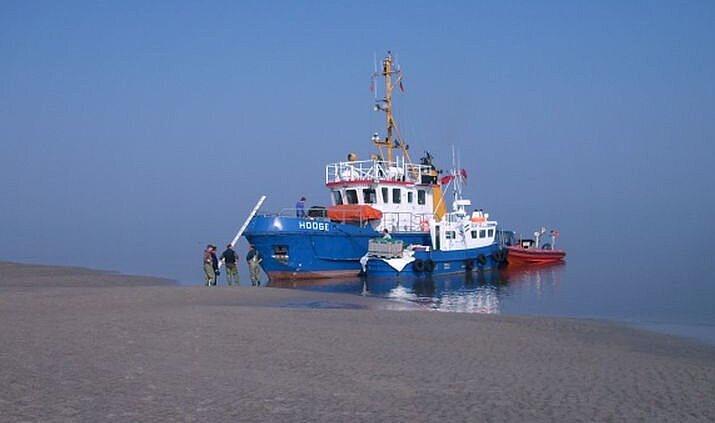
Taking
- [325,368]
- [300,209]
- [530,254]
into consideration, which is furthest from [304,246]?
[325,368]

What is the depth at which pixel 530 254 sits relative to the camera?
4300 cm

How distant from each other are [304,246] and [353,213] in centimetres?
383

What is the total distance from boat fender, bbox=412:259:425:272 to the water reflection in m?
0.45

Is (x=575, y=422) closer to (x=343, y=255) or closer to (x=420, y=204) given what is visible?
(x=343, y=255)

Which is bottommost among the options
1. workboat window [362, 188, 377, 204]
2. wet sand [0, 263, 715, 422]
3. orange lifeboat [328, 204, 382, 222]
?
wet sand [0, 263, 715, 422]

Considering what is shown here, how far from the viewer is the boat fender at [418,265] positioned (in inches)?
1288

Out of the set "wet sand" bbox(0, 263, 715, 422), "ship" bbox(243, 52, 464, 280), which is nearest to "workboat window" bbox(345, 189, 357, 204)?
"ship" bbox(243, 52, 464, 280)

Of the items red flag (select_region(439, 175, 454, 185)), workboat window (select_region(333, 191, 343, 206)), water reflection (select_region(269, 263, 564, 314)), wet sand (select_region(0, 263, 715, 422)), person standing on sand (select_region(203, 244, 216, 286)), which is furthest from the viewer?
red flag (select_region(439, 175, 454, 185))

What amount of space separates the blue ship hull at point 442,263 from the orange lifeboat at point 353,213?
2832 mm

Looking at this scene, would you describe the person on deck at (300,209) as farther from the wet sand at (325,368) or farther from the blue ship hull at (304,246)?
the wet sand at (325,368)

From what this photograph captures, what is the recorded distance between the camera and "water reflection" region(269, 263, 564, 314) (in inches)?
944

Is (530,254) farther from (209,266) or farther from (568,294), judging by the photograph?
(209,266)

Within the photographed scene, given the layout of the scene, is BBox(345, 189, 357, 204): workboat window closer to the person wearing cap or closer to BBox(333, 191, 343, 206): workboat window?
BBox(333, 191, 343, 206): workboat window

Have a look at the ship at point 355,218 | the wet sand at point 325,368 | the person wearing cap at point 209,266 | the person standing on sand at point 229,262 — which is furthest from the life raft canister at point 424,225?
the wet sand at point 325,368
